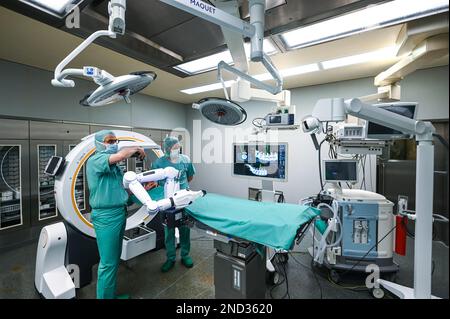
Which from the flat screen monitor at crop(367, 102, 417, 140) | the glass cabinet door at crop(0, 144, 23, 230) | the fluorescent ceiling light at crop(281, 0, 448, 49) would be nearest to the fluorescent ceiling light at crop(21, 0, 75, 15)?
the fluorescent ceiling light at crop(281, 0, 448, 49)

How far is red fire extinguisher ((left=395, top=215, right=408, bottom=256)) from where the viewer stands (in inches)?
84.2

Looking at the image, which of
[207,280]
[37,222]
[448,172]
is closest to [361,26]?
[448,172]

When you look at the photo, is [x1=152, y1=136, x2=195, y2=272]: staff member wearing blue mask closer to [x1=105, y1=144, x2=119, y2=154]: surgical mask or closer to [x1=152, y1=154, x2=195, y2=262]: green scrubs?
[x1=152, y1=154, x2=195, y2=262]: green scrubs

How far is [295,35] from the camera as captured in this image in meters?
2.14

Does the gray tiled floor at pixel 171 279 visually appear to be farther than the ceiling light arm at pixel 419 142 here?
Yes

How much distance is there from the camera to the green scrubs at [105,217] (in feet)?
6.25

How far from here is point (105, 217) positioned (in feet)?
6.31

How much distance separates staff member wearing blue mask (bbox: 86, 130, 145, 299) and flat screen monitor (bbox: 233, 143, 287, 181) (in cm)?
120

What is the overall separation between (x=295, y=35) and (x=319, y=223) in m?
1.96

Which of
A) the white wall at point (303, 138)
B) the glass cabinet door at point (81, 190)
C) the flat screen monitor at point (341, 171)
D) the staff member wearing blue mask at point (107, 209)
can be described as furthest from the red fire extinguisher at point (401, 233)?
the glass cabinet door at point (81, 190)

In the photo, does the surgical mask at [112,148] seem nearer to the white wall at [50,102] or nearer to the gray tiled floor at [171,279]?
the gray tiled floor at [171,279]

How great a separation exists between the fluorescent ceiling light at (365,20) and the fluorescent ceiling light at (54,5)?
72.9 inches

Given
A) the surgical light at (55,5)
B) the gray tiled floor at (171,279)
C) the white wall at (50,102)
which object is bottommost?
the gray tiled floor at (171,279)
